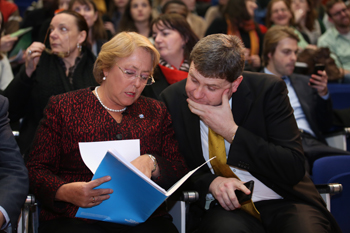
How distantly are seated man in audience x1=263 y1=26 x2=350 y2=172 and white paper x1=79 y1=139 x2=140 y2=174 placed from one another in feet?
6.20

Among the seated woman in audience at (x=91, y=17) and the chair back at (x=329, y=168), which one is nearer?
the chair back at (x=329, y=168)

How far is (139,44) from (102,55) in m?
0.24

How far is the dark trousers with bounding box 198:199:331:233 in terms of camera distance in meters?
1.98

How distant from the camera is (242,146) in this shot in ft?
7.13

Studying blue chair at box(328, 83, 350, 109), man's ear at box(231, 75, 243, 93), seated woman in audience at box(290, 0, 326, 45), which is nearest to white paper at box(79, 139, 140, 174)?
man's ear at box(231, 75, 243, 93)

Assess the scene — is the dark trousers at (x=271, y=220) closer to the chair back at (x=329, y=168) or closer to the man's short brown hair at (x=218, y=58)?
the chair back at (x=329, y=168)

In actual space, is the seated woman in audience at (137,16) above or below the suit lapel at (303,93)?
above

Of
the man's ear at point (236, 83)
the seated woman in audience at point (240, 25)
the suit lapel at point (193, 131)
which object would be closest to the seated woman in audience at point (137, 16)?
the seated woman in audience at point (240, 25)

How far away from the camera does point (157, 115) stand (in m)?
2.31

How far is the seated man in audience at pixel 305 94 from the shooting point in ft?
11.3

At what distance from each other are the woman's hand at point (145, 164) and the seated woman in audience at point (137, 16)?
298cm

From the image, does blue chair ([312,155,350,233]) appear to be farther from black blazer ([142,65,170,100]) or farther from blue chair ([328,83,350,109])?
blue chair ([328,83,350,109])

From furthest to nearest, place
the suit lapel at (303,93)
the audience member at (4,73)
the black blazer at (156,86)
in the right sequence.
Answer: the suit lapel at (303,93)
the audience member at (4,73)
the black blazer at (156,86)

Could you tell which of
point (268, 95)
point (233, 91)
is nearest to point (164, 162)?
point (233, 91)
